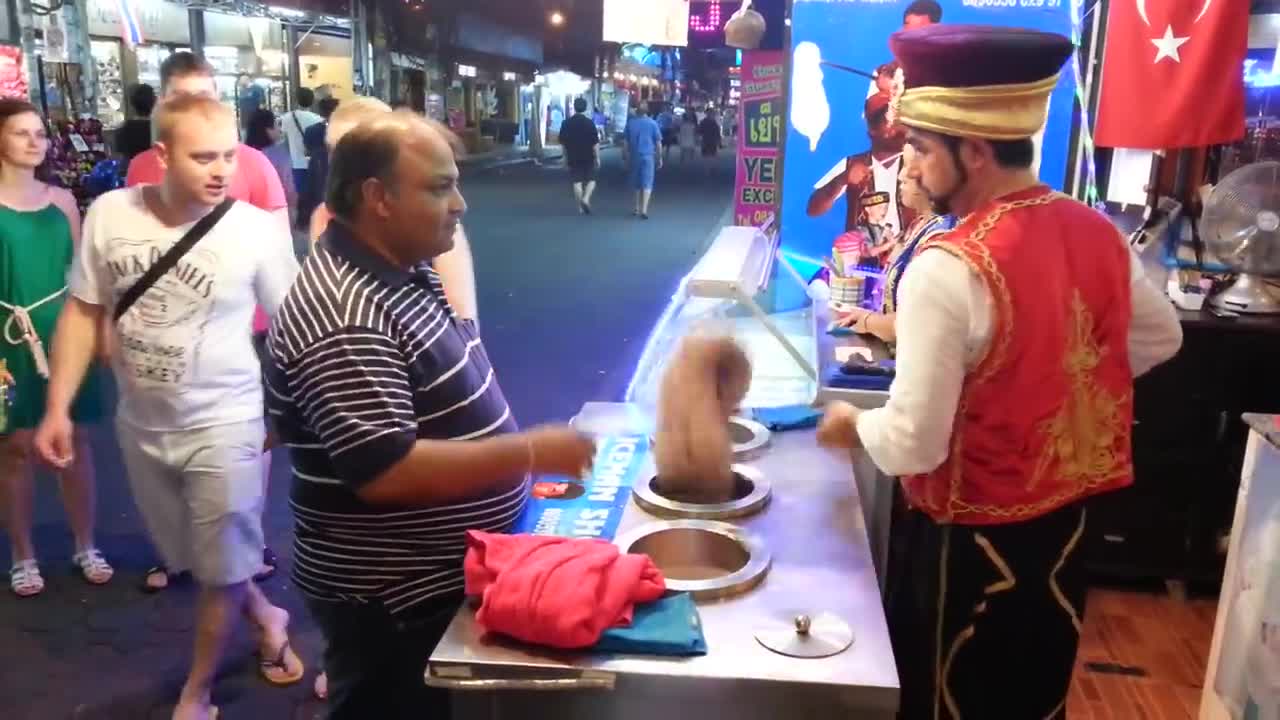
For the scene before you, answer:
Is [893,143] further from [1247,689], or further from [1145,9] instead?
[1247,689]

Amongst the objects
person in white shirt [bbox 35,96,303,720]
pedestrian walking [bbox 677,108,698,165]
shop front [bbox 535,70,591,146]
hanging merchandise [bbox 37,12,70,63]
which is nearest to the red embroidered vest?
person in white shirt [bbox 35,96,303,720]

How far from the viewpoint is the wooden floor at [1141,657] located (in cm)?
306

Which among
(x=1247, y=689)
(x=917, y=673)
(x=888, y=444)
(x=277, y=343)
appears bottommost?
(x=1247, y=689)

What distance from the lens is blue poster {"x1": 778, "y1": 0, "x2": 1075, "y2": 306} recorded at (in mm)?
4164

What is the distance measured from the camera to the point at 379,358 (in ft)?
4.89

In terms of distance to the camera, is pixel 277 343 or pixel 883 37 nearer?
pixel 277 343

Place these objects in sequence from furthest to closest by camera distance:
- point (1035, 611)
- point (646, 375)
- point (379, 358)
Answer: point (646, 375)
point (1035, 611)
point (379, 358)

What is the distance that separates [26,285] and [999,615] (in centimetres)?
318

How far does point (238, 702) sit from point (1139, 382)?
3208mm

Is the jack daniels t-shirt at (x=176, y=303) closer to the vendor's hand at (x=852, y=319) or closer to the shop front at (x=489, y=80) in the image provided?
the vendor's hand at (x=852, y=319)

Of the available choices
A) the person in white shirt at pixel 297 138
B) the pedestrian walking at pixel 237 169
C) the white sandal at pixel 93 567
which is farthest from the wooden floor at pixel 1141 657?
the person in white shirt at pixel 297 138

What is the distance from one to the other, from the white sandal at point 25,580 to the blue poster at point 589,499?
8.23 ft

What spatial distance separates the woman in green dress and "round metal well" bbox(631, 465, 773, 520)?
96.1 inches

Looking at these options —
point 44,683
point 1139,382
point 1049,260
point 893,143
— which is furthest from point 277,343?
point 893,143
